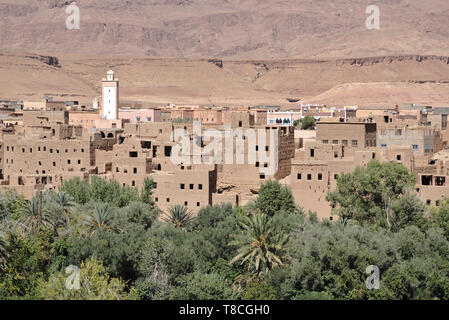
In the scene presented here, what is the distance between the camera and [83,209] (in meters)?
37.5

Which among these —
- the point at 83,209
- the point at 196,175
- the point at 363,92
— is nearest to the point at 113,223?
the point at 83,209

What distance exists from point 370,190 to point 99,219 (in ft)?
37.4

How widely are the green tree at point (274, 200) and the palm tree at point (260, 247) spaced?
5.70 meters

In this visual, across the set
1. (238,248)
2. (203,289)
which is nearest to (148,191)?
(238,248)

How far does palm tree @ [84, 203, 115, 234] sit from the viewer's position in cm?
3391

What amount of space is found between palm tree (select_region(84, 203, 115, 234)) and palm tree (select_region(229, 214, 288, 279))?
565cm

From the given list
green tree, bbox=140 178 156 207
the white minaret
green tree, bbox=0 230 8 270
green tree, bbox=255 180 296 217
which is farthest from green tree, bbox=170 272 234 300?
the white minaret

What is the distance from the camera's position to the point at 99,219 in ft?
112

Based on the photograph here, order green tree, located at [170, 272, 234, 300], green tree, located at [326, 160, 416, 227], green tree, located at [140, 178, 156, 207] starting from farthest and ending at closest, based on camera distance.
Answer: green tree, located at [140, 178, 156, 207] < green tree, located at [326, 160, 416, 227] < green tree, located at [170, 272, 234, 300]

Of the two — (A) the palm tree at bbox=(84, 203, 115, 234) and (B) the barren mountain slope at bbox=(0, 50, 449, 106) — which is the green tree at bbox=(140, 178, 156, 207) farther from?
(B) the barren mountain slope at bbox=(0, 50, 449, 106)

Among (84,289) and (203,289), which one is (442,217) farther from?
(84,289)

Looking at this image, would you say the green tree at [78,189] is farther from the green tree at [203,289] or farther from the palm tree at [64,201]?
the green tree at [203,289]

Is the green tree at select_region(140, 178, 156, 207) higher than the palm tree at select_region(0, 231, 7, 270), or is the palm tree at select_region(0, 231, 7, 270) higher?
the green tree at select_region(140, 178, 156, 207)

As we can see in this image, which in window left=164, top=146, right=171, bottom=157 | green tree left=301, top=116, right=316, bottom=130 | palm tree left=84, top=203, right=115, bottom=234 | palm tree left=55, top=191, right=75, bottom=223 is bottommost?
palm tree left=84, top=203, right=115, bottom=234
